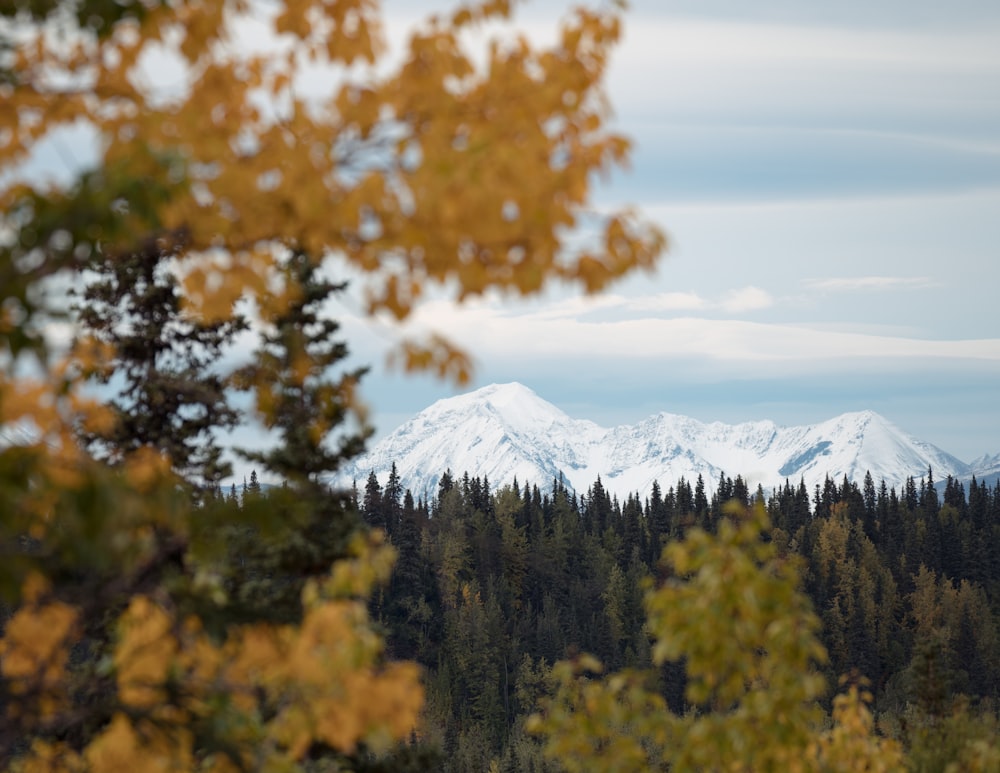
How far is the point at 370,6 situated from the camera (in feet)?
16.4

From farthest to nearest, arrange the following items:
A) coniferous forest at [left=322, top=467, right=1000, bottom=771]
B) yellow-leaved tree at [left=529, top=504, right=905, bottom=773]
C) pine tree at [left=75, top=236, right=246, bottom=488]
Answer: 1. coniferous forest at [left=322, top=467, right=1000, bottom=771]
2. pine tree at [left=75, top=236, right=246, bottom=488]
3. yellow-leaved tree at [left=529, top=504, right=905, bottom=773]

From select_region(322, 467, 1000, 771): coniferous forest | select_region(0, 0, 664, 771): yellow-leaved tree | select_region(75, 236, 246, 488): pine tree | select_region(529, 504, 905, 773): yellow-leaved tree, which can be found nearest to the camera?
select_region(0, 0, 664, 771): yellow-leaved tree

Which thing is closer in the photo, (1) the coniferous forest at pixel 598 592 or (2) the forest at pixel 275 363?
(2) the forest at pixel 275 363

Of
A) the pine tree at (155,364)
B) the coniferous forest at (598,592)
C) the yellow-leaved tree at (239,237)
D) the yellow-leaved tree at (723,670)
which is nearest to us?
the yellow-leaved tree at (239,237)

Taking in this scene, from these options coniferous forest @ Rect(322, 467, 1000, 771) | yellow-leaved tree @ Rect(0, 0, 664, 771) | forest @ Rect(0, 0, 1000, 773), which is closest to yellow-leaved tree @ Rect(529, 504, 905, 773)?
forest @ Rect(0, 0, 1000, 773)

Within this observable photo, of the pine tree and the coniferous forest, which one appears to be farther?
the coniferous forest

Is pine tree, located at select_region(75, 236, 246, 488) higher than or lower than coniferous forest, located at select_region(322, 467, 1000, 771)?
higher

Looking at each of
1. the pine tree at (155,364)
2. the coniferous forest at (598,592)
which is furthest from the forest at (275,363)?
the coniferous forest at (598,592)

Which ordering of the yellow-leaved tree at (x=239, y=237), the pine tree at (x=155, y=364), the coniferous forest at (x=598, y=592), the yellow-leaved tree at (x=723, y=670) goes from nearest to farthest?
the yellow-leaved tree at (x=239, y=237) < the yellow-leaved tree at (x=723, y=670) < the pine tree at (x=155, y=364) < the coniferous forest at (x=598, y=592)

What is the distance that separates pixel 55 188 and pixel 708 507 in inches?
6456

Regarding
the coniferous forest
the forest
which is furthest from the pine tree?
the coniferous forest

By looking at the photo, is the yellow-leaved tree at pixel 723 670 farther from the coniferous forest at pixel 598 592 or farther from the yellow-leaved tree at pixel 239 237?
the coniferous forest at pixel 598 592

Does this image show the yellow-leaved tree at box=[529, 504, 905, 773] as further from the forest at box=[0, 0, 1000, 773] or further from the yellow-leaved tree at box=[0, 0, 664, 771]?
the yellow-leaved tree at box=[0, 0, 664, 771]

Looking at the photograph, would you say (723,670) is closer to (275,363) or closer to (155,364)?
(275,363)
